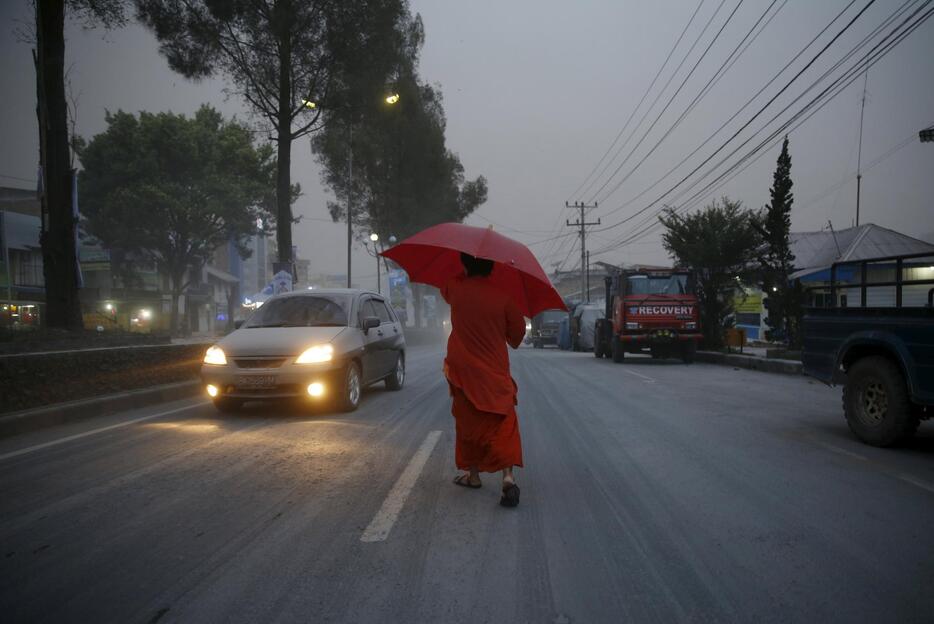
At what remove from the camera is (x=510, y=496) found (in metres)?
4.29

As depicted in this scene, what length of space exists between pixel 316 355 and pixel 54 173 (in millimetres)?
8014

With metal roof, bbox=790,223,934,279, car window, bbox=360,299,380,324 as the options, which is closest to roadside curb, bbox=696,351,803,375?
metal roof, bbox=790,223,934,279

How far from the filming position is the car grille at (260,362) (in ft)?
25.0

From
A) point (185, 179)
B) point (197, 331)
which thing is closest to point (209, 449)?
point (185, 179)

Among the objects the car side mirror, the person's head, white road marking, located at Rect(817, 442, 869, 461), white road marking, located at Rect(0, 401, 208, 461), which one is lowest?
white road marking, located at Rect(817, 442, 869, 461)

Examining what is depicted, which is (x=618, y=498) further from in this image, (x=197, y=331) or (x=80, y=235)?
(x=197, y=331)

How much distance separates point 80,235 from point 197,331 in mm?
15755

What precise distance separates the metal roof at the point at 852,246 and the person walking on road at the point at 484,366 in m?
27.6

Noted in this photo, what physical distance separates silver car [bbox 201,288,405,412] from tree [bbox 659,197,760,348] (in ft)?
49.0

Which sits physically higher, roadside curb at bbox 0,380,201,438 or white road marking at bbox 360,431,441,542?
roadside curb at bbox 0,380,201,438

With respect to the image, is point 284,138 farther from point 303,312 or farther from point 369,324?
point 369,324

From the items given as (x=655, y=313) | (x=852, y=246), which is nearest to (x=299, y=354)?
(x=655, y=313)

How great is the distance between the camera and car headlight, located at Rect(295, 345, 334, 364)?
765cm

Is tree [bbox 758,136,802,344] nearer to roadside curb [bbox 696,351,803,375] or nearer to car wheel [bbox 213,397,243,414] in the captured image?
roadside curb [bbox 696,351,803,375]
